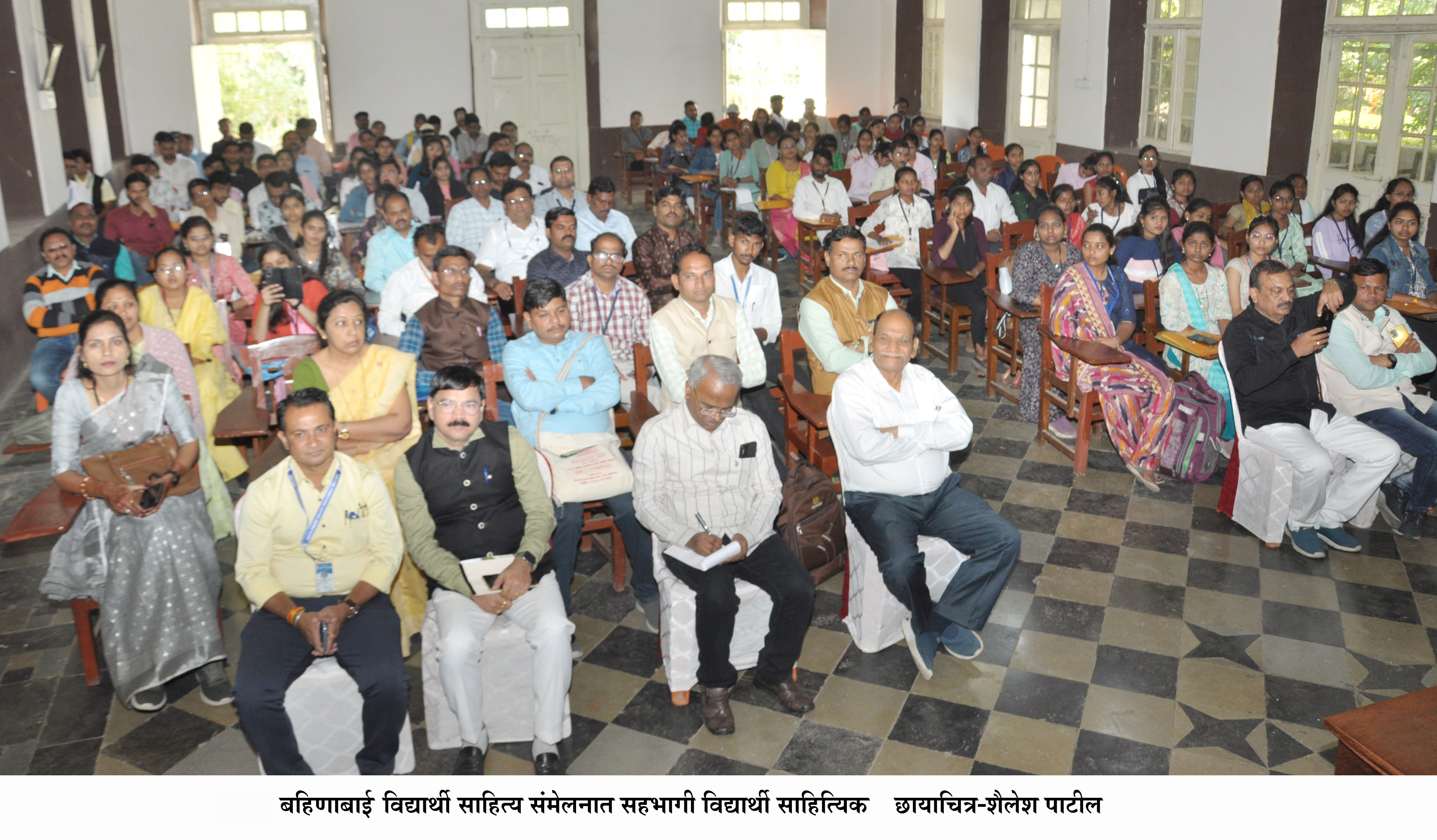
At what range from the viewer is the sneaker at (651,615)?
4.15 meters

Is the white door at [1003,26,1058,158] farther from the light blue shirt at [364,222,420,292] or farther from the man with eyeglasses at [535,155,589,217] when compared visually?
the light blue shirt at [364,222,420,292]

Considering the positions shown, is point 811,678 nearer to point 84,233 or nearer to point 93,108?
point 84,233

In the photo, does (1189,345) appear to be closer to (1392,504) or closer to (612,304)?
(1392,504)

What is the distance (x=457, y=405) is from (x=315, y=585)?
0.68 metres

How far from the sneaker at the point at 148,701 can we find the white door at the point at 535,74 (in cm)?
1187

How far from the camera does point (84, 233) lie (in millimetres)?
6559

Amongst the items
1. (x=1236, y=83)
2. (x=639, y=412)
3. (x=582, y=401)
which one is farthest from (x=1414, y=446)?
(x=1236, y=83)

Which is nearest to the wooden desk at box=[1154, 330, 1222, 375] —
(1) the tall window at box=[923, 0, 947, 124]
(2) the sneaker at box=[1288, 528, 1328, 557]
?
(2) the sneaker at box=[1288, 528, 1328, 557]

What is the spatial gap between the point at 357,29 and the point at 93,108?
3781 mm

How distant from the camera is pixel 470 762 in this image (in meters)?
3.39

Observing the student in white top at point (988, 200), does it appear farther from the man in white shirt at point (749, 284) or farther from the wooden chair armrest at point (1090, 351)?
the man in white shirt at point (749, 284)

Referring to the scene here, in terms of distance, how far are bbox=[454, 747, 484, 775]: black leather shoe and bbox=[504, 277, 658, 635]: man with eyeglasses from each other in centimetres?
89

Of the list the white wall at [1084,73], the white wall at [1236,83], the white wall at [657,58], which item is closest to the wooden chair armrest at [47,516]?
the white wall at [1236,83]

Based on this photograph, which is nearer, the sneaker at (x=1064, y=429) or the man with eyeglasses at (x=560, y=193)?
the sneaker at (x=1064, y=429)
